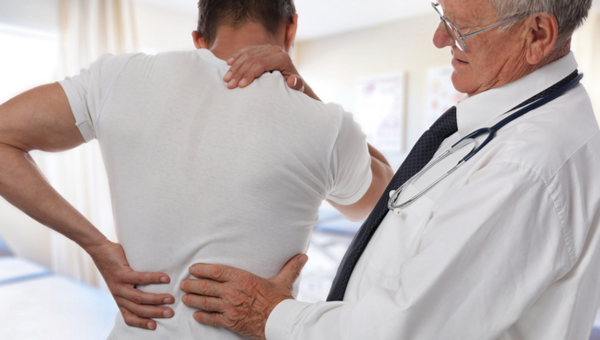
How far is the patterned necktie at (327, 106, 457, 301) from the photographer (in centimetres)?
92

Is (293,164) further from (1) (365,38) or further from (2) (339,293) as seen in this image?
(1) (365,38)

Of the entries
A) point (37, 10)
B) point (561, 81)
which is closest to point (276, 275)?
point (561, 81)

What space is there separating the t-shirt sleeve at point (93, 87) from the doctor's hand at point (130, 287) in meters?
0.29

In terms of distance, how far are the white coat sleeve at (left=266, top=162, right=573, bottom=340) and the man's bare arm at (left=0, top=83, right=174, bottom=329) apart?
0.52m

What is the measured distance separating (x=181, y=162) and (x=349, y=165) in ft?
1.27

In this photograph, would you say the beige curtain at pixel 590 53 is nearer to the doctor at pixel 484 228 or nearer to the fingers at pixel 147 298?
the doctor at pixel 484 228

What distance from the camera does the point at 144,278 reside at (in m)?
0.88

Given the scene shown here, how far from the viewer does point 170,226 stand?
0.85 m

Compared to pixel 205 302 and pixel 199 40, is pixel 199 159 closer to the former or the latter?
pixel 205 302

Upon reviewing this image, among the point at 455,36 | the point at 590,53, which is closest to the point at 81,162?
the point at 455,36

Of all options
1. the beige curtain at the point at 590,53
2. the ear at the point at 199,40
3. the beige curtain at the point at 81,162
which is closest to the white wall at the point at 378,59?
the beige curtain at the point at 590,53

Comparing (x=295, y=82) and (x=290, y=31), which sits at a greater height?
(x=290, y=31)

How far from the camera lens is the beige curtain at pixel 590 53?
3.49 metres

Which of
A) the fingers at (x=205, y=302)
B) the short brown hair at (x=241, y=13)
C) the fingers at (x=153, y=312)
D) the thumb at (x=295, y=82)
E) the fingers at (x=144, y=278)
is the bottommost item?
the fingers at (x=153, y=312)
